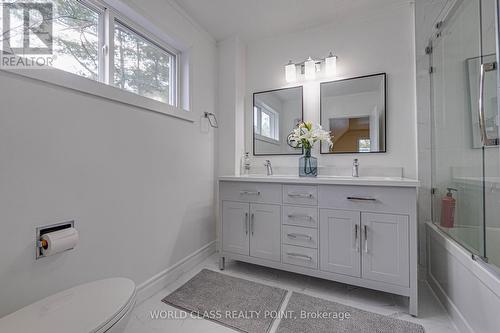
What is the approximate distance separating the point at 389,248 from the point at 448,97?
4.00 ft

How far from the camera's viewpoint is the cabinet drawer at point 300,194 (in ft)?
5.50

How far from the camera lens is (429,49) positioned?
5.87 feet

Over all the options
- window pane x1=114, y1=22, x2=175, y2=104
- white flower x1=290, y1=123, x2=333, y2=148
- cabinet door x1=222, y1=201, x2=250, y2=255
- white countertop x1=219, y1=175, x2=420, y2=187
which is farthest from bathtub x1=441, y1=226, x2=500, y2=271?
window pane x1=114, y1=22, x2=175, y2=104

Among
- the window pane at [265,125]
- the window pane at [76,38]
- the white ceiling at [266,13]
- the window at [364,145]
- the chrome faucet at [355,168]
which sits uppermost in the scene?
the white ceiling at [266,13]

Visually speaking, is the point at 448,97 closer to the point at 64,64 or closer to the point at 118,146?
the point at 118,146

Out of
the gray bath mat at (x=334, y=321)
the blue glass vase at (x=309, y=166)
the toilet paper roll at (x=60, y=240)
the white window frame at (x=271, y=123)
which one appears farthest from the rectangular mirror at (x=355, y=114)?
the toilet paper roll at (x=60, y=240)

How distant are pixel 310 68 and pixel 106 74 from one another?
1.75m

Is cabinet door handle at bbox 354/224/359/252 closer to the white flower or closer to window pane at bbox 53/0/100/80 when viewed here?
the white flower

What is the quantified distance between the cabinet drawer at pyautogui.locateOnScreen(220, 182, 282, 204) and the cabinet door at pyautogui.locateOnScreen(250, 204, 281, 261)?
0.20 ft

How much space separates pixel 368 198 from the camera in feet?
4.90

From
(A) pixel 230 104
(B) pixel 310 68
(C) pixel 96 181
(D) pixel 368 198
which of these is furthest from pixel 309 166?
(C) pixel 96 181

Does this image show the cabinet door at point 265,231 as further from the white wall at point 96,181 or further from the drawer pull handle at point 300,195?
the white wall at point 96,181

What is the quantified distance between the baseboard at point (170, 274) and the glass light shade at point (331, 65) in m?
2.15

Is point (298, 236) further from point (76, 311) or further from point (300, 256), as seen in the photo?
point (76, 311)
